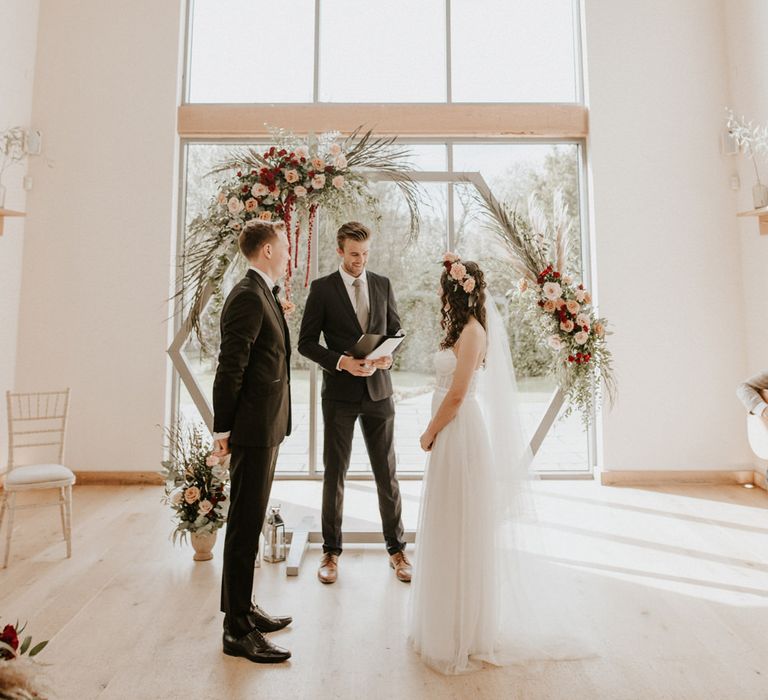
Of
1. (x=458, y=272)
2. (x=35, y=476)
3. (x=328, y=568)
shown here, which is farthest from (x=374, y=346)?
(x=35, y=476)

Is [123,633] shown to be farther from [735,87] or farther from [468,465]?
[735,87]

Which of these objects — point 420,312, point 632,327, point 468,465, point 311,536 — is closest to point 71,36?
point 420,312

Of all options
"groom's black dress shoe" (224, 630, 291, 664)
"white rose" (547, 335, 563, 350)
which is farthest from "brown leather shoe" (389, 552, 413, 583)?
"white rose" (547, 335, 563, 350)

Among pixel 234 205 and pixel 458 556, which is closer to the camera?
pixel 458 556

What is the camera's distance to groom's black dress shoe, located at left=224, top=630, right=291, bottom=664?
2240mm

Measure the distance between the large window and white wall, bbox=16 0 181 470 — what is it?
1.06 feet

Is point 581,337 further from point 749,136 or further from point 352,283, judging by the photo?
point 749,136

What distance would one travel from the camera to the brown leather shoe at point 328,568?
301 cm

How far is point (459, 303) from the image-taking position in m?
2.42

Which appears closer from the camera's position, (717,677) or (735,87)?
(717,677)

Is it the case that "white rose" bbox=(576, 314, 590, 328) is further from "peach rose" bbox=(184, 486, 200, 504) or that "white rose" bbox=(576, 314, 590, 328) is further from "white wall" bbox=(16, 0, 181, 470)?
"white wall" bbox=(16, 0, 181, 470)

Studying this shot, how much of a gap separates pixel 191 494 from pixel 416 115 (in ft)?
13.0

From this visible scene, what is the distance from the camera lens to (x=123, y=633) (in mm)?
2482

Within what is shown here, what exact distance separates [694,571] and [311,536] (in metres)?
2.33
